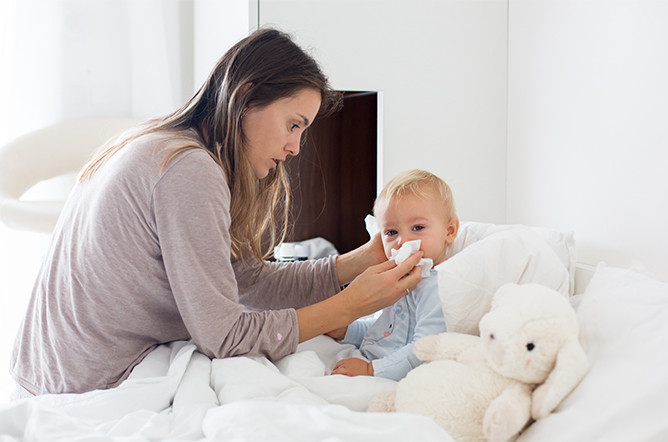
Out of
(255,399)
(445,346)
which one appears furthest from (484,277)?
(255,399)

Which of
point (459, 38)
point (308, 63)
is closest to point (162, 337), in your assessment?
point (308, 63)

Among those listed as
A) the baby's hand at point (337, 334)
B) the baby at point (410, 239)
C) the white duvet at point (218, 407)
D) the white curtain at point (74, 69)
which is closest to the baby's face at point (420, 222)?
the baby at point (410, 239)

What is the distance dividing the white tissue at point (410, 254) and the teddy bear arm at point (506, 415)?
0.48m

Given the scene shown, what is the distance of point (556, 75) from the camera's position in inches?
72.3

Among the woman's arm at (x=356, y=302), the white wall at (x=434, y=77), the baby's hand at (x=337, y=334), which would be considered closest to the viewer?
the woman's arm at (x=356, y=302)

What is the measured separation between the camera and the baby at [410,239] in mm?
1264

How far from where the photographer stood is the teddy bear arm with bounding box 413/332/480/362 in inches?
37.4

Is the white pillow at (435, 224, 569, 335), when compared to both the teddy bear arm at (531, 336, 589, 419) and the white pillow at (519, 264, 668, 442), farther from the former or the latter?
Result: the teddy bear arm at (531, 336, 589, 419)

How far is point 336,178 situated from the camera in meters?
2.51

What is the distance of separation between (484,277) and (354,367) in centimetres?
31

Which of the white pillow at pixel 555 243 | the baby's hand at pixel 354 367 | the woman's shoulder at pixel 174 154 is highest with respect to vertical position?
the woman's shoulder at pixel 174 154

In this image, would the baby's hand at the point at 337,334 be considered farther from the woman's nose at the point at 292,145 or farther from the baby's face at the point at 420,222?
the woman's nose at the point at 292,145

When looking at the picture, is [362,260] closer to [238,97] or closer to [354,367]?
[354,367]

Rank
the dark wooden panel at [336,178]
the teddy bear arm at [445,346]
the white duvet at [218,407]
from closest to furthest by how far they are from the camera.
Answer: the white duvet at [218,407]
the teddy bear arm at [445,346]
the dark wooden panel at [336,178]
